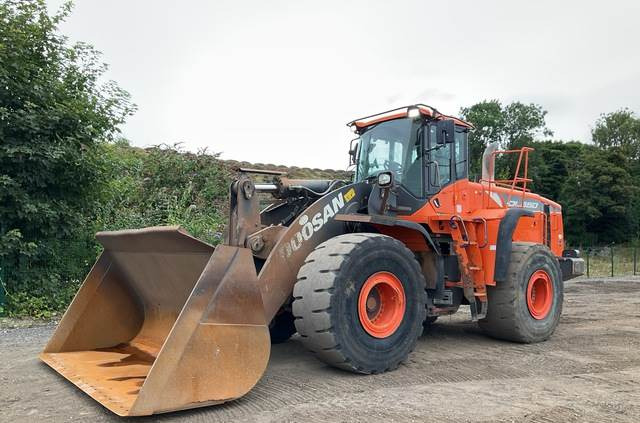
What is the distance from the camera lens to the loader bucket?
4008 mm

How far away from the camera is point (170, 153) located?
17.0 meters

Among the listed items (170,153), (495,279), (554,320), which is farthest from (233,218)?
(170,153)

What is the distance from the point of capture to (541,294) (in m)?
7.55

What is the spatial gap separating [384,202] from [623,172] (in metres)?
35.1

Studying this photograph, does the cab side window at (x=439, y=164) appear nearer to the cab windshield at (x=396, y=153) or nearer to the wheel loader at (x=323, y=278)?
the wheel loader at (x=323, y=278)

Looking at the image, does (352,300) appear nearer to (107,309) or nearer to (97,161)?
(107,309)

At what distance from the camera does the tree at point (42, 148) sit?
8.91m

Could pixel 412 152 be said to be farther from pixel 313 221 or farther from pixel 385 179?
pixel 313 221

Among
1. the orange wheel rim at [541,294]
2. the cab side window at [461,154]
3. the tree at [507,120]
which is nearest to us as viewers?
the cab side window at [461,154]

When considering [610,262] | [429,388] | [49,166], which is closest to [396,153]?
[429,388]

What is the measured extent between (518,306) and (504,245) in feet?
2.52

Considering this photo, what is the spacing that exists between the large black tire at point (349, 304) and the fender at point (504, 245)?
6.00 ft

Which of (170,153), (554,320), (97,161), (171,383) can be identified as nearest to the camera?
(171,383)

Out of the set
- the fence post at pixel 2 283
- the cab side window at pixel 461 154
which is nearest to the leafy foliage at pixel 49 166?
the fence post at pixel 2 283
